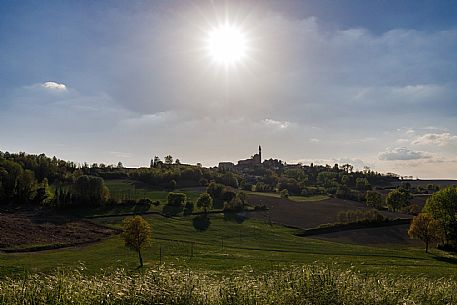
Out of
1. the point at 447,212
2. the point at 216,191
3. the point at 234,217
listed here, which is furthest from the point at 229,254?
the point at 216,191

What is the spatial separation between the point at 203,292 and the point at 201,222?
81.4 metres

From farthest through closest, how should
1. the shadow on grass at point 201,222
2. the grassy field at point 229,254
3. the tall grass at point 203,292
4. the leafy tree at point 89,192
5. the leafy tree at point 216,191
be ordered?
1. the leafy tree at point 216,191
2. the leafy tree at point 89,192
3. the shadow on grass at point 201,222
4. the grassy field at point 229,254
5. the tall grass at point 203,292

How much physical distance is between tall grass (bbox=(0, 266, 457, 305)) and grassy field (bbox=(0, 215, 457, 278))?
31.1 metres

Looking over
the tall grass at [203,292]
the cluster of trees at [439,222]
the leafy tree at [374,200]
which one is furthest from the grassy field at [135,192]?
the tall grass at [203,292]

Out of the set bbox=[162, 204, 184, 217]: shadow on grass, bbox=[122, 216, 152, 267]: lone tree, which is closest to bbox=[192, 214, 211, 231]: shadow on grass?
bbox=[162, 204, 184, 217]: shadow on grass

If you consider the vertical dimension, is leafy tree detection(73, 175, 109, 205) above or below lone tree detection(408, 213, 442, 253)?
above

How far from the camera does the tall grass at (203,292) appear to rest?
869cm

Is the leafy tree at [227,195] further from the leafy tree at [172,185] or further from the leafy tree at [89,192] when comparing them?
the leafy tree at [89,192]

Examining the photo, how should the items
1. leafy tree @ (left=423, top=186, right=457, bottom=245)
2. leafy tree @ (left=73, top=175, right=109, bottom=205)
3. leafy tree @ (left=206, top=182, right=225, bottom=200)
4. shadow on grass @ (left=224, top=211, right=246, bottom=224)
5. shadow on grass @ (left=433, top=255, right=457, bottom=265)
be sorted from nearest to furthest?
Result: shadow on grass @ (left=433, top=255, right=457, bottom=265) → leafy tree @ (left=423, top=186, right=457, bottom=245) → shadow on grass @ (left=224, top=211, right=246, bottom=224) → leafy tree @ (left=73, top=175, right=109, bottom=205) → leafy tree @ (left=206, top=182, right=225, bottom=200)

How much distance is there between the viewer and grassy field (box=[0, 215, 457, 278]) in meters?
47.1

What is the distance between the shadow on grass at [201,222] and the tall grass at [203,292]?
243 feet

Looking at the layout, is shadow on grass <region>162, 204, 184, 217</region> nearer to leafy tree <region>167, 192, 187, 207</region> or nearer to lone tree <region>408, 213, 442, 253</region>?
leafy tree <region>167, 192, 187, 207</region>

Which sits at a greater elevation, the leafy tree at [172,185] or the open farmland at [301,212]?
the leafy tree at [172,185]

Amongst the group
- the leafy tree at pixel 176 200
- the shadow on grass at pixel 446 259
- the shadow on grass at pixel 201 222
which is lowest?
the shadow on grass at pixel 446 259
